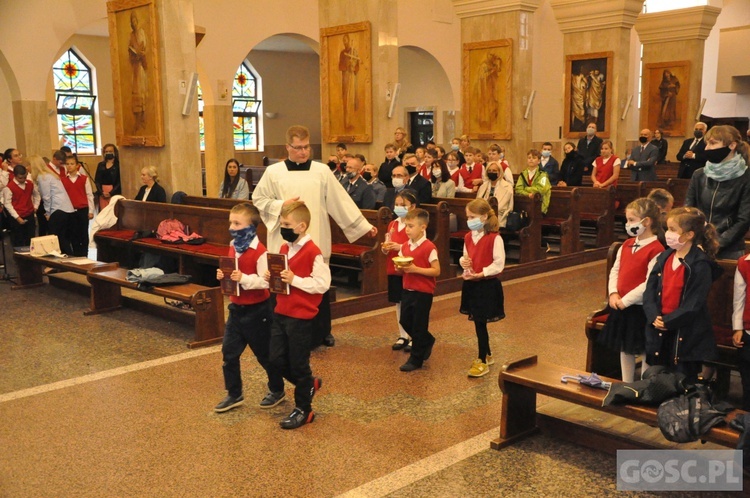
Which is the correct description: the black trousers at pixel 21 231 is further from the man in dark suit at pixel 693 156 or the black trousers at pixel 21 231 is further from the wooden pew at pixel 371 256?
the man in dark suit at pixel 693 156

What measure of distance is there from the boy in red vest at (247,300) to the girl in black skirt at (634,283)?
6.74ft

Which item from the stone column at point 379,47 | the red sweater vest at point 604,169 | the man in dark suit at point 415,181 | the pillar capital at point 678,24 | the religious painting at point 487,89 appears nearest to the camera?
the man in dark suit at point 415,181

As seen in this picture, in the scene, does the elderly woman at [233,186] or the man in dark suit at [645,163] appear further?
the man in dark suit at [645,163]

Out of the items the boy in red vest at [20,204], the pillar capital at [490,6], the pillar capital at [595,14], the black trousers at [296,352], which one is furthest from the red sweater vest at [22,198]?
the pillar capital at [595,14]

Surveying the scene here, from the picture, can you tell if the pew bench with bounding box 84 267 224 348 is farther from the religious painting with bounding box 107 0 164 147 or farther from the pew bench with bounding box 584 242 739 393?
the religious painting with bounding box 107 0 164 147

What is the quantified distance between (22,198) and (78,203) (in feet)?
2.22

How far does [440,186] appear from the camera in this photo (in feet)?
32.8

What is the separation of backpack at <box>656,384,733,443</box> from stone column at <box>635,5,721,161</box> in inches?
704

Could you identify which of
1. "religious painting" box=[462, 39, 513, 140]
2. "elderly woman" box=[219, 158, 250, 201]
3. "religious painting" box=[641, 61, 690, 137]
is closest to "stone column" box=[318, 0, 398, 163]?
"elderly woman" box=[219, 158, 250, 201]

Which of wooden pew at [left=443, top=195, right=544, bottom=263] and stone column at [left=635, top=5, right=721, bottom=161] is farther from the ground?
stone column at [left=635, top=5, right=721, bottom=161]

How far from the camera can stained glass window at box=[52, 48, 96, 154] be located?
1966cm

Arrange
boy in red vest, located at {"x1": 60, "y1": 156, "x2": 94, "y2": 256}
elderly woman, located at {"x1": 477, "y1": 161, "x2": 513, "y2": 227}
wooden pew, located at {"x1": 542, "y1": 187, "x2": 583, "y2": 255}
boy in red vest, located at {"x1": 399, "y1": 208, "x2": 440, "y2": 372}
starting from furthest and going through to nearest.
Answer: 1. wooden pew, located at {"x1": 542, "y1": 187, "x2": 583, "y2": 255}
2. boy in red vest, located at {"x1": 60, "y1": 156, "x2": 94, "y2": 256}
3. elderly woman, located at {"x1": 477, "y1": 161, "x2": 513, "y2": 227}
4. boy in red vest, located at {"x1": 399, "y1": 208, "x2": 440, "y2": 372}

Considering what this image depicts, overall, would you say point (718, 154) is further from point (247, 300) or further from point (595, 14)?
point (595, 14)

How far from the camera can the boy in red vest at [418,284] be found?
18.2ft
